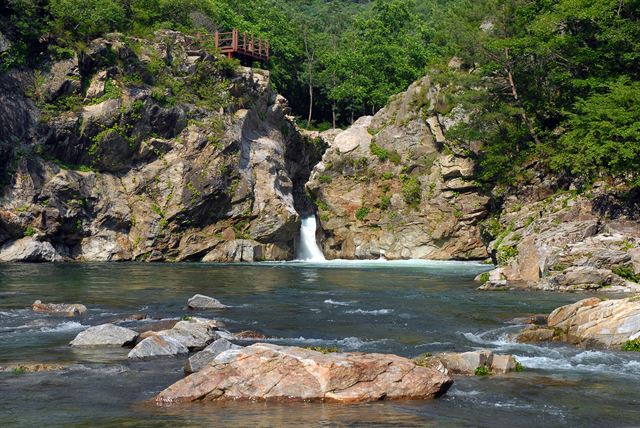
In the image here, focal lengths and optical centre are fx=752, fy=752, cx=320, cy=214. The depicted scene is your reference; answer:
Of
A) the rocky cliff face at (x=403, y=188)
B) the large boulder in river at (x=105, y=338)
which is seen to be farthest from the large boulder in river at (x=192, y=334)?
the rocky cliff face at (x=403, y=188)

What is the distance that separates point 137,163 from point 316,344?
41546 mm

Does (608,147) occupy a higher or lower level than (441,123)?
lower

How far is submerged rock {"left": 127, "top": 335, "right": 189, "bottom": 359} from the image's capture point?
1664 centimetres

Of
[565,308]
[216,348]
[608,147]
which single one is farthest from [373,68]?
[216,348]

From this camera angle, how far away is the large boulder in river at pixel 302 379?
505 inches

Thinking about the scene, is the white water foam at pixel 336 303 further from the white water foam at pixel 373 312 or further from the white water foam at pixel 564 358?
the white water foam at pixel 564 358

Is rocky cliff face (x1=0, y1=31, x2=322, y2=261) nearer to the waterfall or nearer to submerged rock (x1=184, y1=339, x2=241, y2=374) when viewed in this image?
the waterfall

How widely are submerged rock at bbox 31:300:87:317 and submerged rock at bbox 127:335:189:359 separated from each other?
758 centimetres

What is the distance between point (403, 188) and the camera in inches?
2395

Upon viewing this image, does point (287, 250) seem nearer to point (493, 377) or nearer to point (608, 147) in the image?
point (608, 147)

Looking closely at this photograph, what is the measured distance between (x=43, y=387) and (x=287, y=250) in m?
47.6

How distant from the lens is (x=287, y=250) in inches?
2415

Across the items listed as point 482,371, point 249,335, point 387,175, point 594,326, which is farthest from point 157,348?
point 387,175

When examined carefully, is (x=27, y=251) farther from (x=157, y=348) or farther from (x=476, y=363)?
(x=476, y=363)
